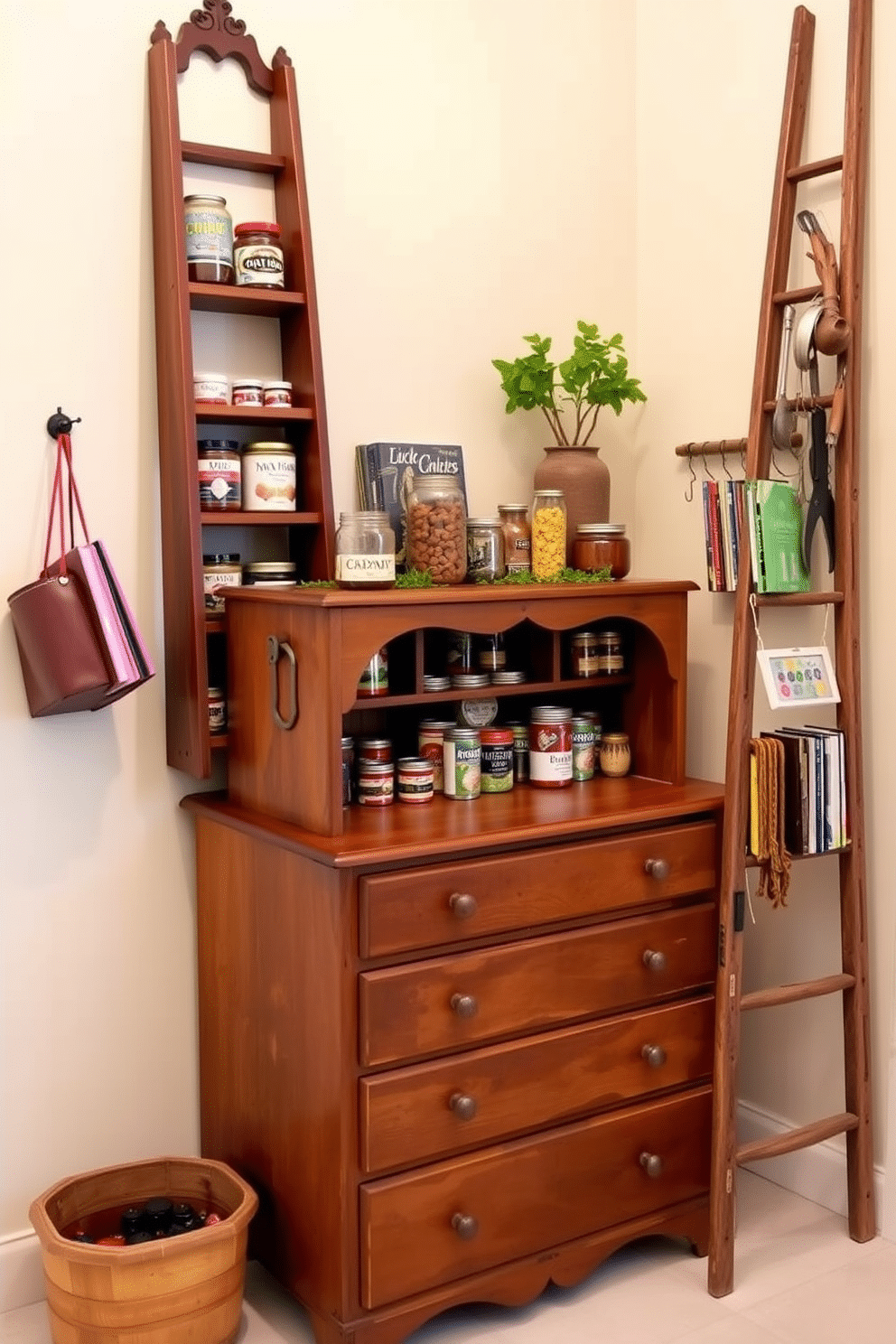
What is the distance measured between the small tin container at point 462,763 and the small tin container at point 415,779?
47mm

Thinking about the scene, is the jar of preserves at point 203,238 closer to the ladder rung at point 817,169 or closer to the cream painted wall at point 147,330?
the cream painted wall at point 147,330

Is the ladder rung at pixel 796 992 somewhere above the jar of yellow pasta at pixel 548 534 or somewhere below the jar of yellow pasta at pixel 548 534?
below

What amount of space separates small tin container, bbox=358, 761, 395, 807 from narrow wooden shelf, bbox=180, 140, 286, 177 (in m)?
1.08

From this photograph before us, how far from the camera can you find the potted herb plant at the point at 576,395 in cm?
257

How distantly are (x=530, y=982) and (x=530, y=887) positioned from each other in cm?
16

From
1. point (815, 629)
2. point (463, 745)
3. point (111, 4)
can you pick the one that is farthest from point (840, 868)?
point (111, 4)

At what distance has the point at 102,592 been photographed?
2074 mm

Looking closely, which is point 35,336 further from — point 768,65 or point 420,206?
point 768,65

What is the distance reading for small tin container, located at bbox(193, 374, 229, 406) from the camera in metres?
2.26

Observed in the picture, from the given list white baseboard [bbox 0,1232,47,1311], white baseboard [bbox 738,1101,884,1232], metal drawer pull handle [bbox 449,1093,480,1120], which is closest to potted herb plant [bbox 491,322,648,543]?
metal drawer pull handle [bbox 449,1093,480,1120]

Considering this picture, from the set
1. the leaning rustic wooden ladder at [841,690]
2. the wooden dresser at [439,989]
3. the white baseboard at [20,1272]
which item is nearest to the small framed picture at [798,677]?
the leaning rustic wooden ladder at [841,690]

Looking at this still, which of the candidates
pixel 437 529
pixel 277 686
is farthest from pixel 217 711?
pixel 437 529

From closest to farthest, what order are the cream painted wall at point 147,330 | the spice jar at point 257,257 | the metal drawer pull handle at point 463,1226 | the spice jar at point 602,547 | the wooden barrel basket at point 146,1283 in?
the wooden barrel basket at point 146,1283 < the metal drawer pull handle at point 463,1226 < the cream painted wall at point 147,330 < the spice jar at point 257,257 < the spice jar at point 602,547

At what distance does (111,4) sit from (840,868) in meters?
1.97
